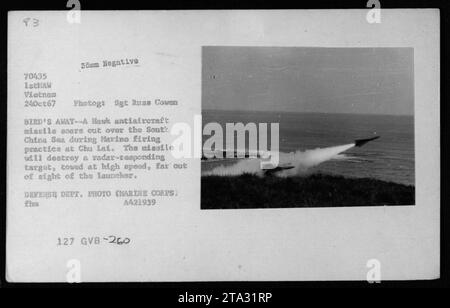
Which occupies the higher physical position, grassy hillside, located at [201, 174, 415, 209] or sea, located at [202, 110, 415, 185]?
sea, located at [202, 110, 415, 185]

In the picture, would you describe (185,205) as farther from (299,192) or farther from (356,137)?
(356,137)

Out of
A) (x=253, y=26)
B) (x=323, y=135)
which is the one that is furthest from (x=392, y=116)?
(x=253, y=26)

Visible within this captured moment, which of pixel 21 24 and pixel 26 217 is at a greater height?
pixel 21 24

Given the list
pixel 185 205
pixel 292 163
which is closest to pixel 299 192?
pixel 292 163

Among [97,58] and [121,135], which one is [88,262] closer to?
[121,135]

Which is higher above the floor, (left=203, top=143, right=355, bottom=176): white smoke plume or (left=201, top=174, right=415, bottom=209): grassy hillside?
(left=203, top=143, right=355, bottom=176): white smoke plume
